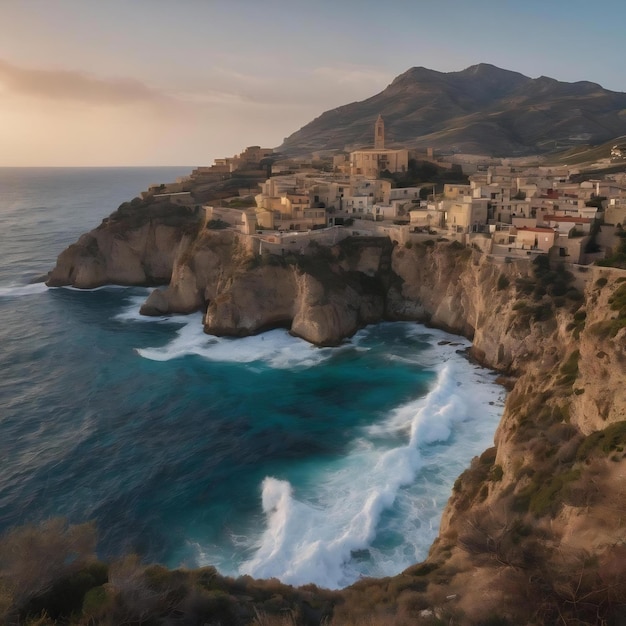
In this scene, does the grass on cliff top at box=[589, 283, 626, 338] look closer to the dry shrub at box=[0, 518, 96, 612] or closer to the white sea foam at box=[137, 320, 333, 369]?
the dry shrub at box=[0, 518, 96, 612]

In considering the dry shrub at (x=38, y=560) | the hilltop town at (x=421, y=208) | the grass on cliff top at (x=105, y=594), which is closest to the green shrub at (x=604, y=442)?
the grass on cliff top at (x=105, y=594)

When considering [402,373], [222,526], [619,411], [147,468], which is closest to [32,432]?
[147,468]

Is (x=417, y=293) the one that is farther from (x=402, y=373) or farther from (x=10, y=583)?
(x=10, y=583)

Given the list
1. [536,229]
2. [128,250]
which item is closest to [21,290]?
[128,250]

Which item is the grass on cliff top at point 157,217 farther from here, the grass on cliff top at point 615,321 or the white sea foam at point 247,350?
the grass on cliff top at point 615,321

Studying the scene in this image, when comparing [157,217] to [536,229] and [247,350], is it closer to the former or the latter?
[247,350]

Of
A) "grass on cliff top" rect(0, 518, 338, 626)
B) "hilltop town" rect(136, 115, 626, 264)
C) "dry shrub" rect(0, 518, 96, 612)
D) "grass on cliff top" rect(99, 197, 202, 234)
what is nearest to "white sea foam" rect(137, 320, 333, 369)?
"hilltop town" rect(136, 115, 626, 264)
